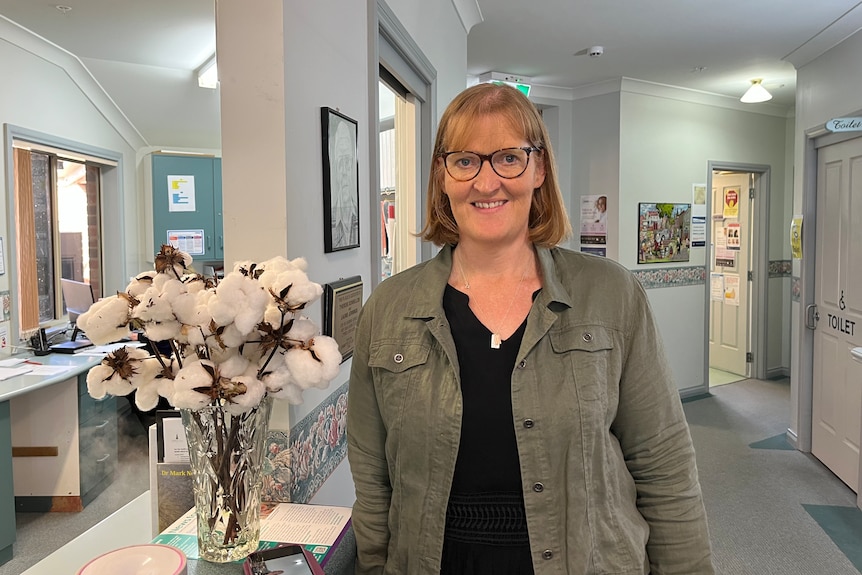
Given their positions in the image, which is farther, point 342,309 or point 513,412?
point 342,309

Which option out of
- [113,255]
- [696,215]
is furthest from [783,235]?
[113,255]

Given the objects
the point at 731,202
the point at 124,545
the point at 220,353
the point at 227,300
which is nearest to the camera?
the point at 227,300

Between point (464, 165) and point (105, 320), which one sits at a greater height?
point (464, 165)

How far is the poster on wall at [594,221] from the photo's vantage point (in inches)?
212

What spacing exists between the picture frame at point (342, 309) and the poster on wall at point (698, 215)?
4.68 m

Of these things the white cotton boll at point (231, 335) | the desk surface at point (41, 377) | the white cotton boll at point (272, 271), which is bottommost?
the desk surface at point (41, 377)

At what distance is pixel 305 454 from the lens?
56.8 inches

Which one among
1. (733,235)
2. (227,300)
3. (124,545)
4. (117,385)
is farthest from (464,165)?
(733,235)

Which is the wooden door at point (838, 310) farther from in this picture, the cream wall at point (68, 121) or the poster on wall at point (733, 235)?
the cream wall at point (68, 121)

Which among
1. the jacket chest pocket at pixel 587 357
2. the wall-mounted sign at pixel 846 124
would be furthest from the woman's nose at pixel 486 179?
the wall-mounted sign at pixel 846 124

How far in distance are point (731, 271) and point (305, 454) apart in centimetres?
621

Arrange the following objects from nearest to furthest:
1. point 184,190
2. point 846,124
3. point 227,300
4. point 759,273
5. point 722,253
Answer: point 227,300 → point 184,190 → point 846,124 → point 759,273 → point 722,253

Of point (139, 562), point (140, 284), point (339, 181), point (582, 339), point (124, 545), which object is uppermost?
point (339, 181)

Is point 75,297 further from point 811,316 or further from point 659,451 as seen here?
point 811,316
